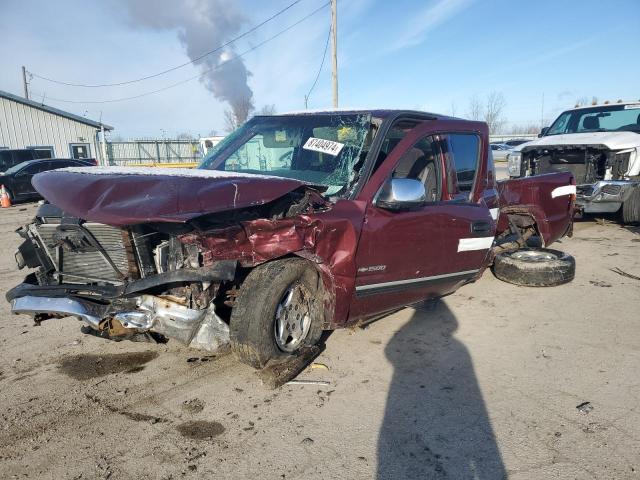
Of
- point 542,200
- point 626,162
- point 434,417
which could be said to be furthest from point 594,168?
point 434,417

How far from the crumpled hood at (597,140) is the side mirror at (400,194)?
7.18 m

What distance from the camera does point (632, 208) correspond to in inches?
332

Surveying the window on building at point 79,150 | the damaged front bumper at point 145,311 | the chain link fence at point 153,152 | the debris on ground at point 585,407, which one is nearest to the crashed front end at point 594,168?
the debris on ground at point 585,407

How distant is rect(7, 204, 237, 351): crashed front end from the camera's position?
107 inches

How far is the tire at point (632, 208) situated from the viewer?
27.5 feet

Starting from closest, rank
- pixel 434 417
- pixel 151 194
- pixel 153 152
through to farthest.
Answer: pixel 151 194 → pixel 434 417 → pixel 153 152

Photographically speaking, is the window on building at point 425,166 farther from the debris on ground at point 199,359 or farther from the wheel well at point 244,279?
the debris on ground at point 199,359

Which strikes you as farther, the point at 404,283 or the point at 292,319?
the point at 404,283

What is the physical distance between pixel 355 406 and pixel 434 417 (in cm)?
49

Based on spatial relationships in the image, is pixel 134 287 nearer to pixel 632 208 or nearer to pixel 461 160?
pixel 461 160

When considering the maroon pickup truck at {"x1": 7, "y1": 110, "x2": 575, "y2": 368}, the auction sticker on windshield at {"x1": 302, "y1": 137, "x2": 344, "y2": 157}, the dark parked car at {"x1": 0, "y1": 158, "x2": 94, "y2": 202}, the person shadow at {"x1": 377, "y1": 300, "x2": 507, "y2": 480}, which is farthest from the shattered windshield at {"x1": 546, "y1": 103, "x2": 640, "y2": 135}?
the dark parked car at {"x1": 0, "y1": 158, "x2": 94, "y2": 202}

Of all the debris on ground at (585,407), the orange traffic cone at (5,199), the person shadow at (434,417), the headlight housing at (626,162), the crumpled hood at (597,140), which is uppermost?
the crumpled hood at (597,140)

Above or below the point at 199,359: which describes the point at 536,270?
above

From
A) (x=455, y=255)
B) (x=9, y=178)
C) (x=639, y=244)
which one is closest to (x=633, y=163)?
(x=639, y=244)
